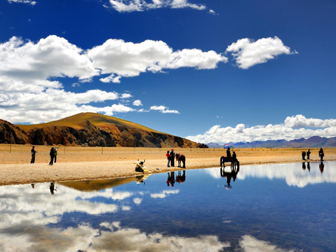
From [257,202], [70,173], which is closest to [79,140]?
[70,173]

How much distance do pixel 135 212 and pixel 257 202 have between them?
5.96 meters

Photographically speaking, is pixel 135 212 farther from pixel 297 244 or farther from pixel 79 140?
pixel 79 140

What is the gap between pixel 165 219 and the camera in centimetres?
1010

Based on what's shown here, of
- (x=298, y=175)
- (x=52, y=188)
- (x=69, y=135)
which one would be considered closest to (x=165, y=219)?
(x=52, y=188)

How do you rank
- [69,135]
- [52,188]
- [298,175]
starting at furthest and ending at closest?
[69,135], [298,175], [52,188]

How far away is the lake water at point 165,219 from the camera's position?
758cm

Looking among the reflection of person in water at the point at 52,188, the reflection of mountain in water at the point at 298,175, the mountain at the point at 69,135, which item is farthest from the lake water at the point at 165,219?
the mountain at the point at 69,135

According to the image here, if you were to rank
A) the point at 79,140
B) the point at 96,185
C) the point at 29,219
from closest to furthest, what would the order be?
the point at 29,219
the point at 96,185
the point at 79,140

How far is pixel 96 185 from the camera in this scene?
17859 mm

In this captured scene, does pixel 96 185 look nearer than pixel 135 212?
No

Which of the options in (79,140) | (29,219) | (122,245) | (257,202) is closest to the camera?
(122,245)

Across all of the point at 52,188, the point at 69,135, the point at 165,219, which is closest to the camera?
the point at 165,219

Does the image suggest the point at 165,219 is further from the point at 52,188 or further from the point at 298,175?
the point at 298,175

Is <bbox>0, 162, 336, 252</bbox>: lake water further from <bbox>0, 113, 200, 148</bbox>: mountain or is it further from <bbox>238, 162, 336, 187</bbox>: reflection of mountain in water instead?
<bbox>0, 113, 200, 148</bbox>: mountain
